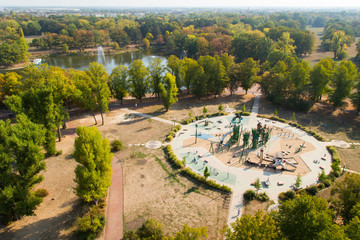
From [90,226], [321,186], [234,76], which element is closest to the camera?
[90,226]

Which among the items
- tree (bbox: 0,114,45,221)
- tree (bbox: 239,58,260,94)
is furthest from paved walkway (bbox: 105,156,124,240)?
tree (bbox: 239,58,260,94)

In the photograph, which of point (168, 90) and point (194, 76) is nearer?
point (168, 90)

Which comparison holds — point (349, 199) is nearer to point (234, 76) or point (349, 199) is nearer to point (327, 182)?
point (327, 182)

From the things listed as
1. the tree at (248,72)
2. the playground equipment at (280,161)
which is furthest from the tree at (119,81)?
the playground equipment at (280,161)

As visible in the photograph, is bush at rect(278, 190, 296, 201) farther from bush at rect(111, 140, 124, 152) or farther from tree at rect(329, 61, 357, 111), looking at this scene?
tree at rect(329, 61, 357, 111)

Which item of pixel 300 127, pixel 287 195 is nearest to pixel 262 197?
pixel 287 195

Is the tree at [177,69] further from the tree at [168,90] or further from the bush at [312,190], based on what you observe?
the bush at [312,190]

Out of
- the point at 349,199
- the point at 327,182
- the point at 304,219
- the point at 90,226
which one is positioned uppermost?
the point at 304,219

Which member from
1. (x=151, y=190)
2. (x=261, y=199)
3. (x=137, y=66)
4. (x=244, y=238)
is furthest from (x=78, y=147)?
(x=137, y=66)
